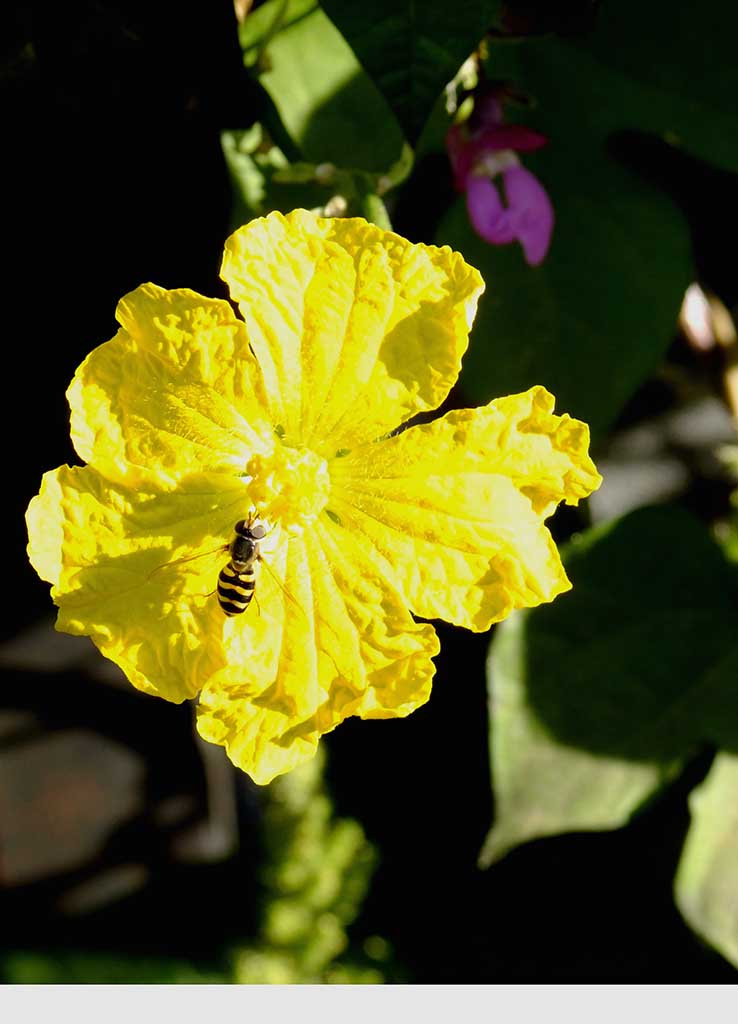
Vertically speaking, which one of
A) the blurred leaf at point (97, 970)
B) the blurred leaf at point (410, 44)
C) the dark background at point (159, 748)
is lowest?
the blurred leaf at point (97, 970)

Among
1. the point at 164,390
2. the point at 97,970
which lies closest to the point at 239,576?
the point at 164,390

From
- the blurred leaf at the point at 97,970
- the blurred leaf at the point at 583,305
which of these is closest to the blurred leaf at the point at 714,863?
the blurred leaf at the point at 583,305

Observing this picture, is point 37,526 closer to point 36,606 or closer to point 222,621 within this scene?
point 222,621

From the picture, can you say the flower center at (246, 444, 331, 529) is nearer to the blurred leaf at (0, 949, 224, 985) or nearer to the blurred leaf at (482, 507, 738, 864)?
the blurred leaf at (482, 507, 738, 864)

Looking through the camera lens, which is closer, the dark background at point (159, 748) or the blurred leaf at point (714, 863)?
the dark background at point (159, 748)

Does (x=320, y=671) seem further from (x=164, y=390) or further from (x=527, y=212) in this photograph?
(x=527, y=212)

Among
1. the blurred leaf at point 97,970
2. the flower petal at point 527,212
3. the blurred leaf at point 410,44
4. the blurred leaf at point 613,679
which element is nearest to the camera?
the blurred leaf at point 410,44

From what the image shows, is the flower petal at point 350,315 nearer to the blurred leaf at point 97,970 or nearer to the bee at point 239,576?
the bee at point 239,576
